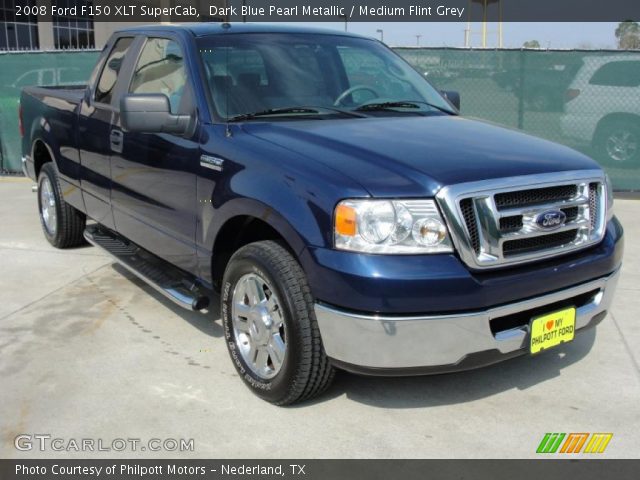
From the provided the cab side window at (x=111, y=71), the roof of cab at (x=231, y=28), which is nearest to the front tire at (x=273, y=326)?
the roof of cab at (x=231, y=28)

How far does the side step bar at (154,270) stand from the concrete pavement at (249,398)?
1.12ft

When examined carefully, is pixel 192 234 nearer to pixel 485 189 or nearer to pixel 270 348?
pixel 270 348

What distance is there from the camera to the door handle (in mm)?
4777

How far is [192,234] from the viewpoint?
161 inches

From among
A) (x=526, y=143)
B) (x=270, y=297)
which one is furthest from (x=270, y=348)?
(x=526, y=143)

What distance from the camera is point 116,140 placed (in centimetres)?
483

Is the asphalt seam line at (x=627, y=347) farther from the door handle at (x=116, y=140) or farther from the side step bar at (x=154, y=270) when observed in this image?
the door handle at (x=116, y=140)

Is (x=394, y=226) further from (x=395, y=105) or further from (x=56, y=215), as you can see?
(x=56, y=215)

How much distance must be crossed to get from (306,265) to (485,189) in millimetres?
847

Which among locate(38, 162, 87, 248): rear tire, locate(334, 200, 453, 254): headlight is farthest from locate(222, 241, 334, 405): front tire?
locate(38, 162, 87, 248): rear tire

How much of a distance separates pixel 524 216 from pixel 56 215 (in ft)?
15.0

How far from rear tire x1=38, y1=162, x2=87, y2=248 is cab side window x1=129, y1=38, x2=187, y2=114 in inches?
73.6

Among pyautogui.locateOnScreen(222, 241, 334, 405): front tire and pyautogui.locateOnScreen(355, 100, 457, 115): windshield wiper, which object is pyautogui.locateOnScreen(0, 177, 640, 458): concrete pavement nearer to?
pyautogui.locateOnScreen(222, 241, 334, 405): front tire

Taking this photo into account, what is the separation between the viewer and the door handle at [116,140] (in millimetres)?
4777
